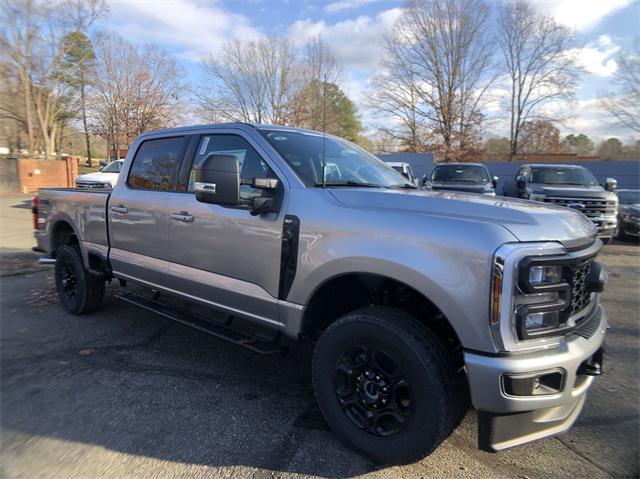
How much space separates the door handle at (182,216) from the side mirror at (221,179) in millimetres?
710

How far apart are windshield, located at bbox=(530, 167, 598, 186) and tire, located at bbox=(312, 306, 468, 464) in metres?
10.0

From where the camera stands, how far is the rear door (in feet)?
12.4

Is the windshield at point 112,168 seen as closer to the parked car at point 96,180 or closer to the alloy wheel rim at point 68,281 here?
the parked car at point 96,180

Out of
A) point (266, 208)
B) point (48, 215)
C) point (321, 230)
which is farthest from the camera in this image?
point (48, 215)

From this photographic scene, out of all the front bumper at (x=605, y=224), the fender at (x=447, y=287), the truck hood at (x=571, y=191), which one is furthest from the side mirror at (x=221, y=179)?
the front bumper at (x=605, y=224)

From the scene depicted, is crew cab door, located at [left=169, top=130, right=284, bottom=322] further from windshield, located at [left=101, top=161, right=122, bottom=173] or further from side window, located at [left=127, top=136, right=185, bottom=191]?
windshield, located at [left=101, top=161, right=122, bottom=173]

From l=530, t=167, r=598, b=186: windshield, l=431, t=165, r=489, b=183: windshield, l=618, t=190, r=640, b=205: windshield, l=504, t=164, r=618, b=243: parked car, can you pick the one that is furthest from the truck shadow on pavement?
l=618, t=190, r=640, b=205: windshield

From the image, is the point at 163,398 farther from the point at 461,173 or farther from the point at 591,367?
the point at 461,173

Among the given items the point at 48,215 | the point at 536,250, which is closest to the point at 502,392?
the point at 536,250

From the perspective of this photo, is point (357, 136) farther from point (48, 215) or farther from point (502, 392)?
point (502, 392)

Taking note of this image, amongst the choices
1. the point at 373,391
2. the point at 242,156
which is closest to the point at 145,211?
the point at 242,156

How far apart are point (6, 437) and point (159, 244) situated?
1.71 m

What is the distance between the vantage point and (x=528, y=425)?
2.16 m

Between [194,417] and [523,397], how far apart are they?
6.95 ft
